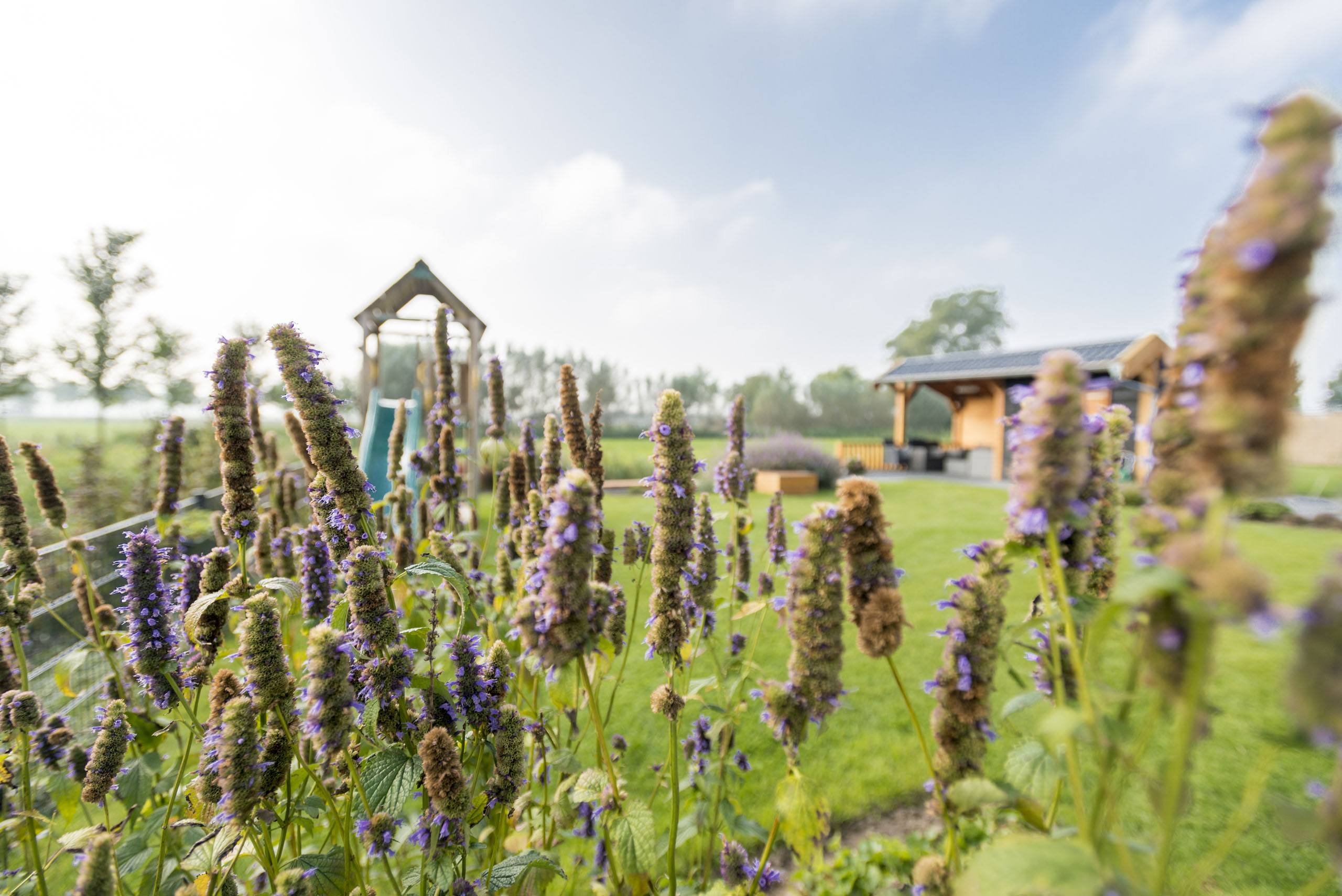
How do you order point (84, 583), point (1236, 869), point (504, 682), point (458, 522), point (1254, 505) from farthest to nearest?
point (1254, 505) < point (458, 522) < point (1236, 869) < point (84, 583) < point (504, 682)

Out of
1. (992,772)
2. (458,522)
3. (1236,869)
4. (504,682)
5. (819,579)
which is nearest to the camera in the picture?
(819,579)

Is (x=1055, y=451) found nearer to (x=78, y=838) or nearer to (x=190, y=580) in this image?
(x=78, y=838)

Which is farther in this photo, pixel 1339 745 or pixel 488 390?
pixel 488 390

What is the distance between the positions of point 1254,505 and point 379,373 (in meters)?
16.4

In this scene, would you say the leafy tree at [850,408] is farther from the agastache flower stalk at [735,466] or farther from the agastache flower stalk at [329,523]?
the agastache flower stalk at [329,523]

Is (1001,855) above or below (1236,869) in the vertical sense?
above

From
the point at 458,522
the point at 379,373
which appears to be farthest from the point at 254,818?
the point at 379,373

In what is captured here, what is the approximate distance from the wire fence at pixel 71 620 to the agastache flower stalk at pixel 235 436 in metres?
1.24

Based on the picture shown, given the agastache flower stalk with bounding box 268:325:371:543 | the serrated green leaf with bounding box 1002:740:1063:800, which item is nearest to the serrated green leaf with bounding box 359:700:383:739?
the agastache flower stalk with bounding box 268:325:371:543

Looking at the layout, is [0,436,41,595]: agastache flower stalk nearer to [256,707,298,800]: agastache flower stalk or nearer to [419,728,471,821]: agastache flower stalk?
[256,707,298,800]: agastache flower stalk

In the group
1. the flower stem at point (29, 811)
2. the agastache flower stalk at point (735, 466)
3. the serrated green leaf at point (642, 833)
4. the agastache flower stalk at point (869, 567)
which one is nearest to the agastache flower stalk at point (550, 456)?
the agastache flower stalk at point (735, 466)

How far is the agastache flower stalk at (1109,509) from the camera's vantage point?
1.23 m

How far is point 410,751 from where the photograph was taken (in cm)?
139

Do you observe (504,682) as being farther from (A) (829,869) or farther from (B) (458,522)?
(B) (458,522)
